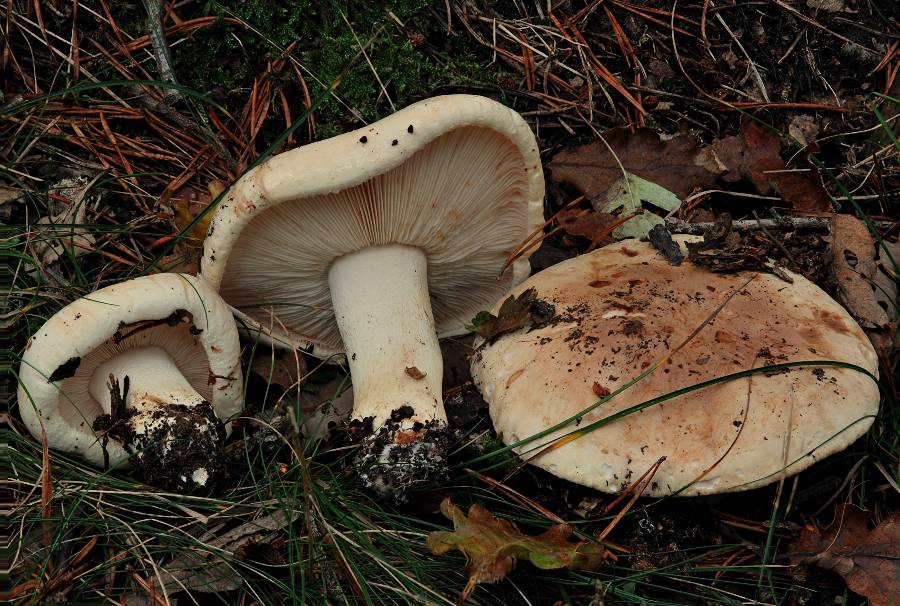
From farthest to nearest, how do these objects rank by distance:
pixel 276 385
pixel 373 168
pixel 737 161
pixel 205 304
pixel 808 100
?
pixel 808 100 → pixel 737 161 → pixel 276 385 → pixel 205 304 → pixel 373 168

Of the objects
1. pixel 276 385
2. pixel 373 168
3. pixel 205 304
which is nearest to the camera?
pixel 373 168

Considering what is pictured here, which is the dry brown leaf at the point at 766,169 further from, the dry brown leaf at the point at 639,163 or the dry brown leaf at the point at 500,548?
the dry brown leaf at the point at 500,548

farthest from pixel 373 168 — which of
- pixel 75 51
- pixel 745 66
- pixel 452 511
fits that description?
pixel 745 66

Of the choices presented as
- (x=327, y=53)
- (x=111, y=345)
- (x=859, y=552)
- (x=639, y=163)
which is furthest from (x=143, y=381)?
(x=859, y=552)

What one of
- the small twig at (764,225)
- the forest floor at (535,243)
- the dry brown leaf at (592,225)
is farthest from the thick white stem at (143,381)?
the small twig at (764,225)

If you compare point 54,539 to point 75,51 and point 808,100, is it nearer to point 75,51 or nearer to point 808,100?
point 75,51

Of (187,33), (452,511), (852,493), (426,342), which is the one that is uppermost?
(187,33)
